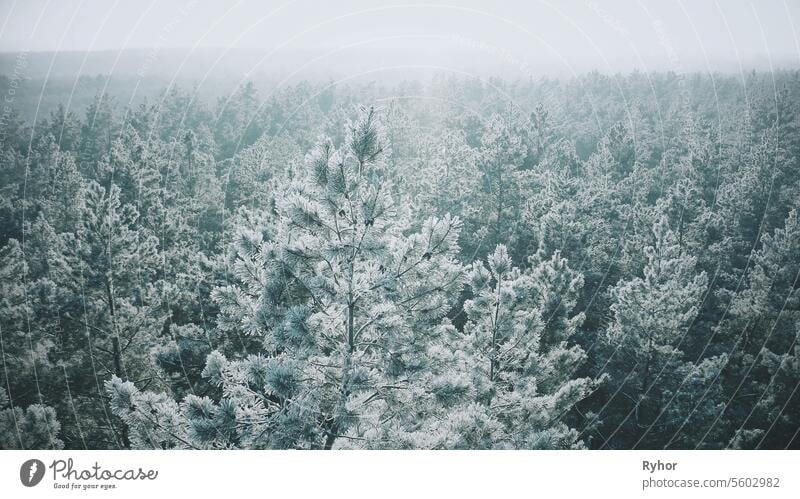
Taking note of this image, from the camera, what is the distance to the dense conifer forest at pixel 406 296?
4.82m

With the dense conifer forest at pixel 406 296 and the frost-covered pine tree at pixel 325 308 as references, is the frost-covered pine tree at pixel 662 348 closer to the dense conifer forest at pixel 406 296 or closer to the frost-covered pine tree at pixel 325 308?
the dense conifer forest at pixel 406 296

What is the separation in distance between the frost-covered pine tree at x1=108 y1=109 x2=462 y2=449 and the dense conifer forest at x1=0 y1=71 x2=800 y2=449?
0.03 meters

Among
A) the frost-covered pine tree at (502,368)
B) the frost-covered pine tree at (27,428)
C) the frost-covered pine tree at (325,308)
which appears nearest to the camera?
the frost-covered pine tree at (325,308)

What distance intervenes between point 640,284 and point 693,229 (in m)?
7.74

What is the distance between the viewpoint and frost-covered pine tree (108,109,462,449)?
4.61m

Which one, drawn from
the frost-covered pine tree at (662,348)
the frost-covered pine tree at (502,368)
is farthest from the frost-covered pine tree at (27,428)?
the frost-covered pine tree at (662,348)

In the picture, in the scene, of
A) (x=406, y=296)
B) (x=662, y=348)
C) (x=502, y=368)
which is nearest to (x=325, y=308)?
(x=406, y=296)

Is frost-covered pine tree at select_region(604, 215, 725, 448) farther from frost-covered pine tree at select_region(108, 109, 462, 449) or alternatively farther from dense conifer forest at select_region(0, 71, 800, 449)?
frost-covered pine tree at select_region(108, 109, 462, 449)

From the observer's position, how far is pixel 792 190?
49.3 feet

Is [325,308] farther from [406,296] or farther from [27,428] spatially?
[27,428]

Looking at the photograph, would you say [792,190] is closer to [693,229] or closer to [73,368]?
[693,229]

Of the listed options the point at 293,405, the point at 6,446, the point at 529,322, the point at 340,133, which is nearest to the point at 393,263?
the point at 293,405
